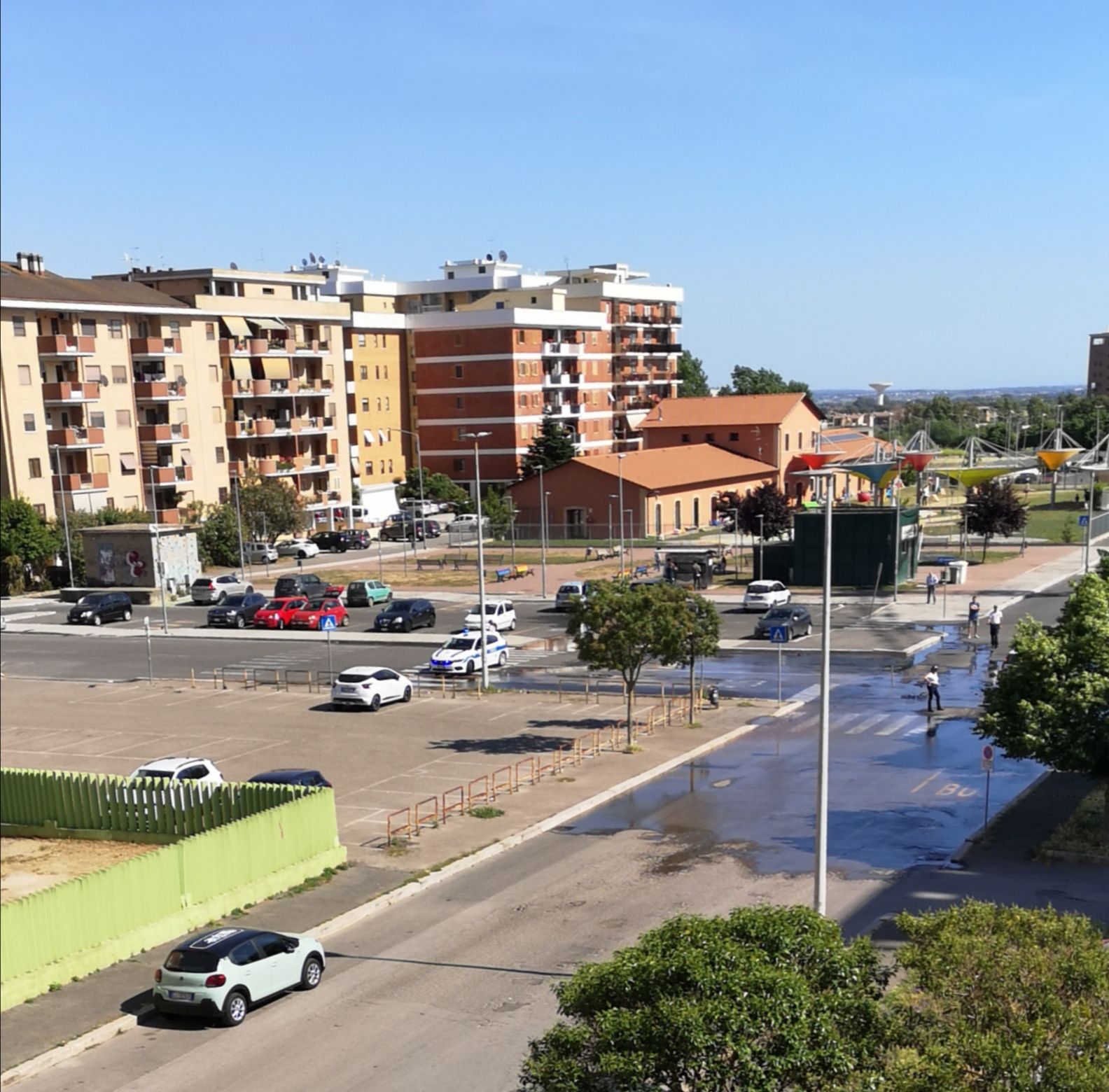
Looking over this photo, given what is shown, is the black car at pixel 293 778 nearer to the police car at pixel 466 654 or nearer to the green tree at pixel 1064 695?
the green tree at pixel 1064 695

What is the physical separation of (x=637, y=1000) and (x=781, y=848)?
50.6 ft

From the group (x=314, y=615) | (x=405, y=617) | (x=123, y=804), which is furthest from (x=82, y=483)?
(x=123, y=804)

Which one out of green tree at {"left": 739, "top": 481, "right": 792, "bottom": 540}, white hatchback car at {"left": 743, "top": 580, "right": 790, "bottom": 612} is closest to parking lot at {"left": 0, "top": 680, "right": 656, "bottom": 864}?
white hatchback car at {"left": 743, "top": 580, "right": 790, "bottom": 612}

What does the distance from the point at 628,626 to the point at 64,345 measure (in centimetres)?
5458

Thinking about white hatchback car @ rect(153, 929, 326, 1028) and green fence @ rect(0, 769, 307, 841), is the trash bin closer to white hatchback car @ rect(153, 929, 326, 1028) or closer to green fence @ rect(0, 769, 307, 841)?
green fence @ rect(0, 769, 307, 841)

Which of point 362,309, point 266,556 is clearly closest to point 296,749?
point 266,556

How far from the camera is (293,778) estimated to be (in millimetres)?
27734

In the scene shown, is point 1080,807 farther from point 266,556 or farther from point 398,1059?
point 266,556

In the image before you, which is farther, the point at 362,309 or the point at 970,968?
the point at 362,309

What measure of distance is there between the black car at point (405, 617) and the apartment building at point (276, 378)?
1376 inches

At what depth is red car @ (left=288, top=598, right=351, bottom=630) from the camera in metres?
57.8

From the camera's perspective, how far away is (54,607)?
6812 cm

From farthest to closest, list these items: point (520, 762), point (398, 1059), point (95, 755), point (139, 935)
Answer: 1. point (95, 755)
2. point (520, 762)
3. point (139, 935)
4. point (398, 1059)

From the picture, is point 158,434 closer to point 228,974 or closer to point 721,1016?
point 228,974
